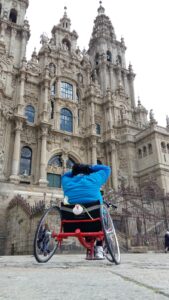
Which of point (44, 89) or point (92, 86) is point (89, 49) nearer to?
point (92, 86)

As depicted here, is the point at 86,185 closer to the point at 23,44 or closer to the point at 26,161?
the point at 26,161

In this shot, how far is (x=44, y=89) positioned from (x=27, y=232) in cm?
1737

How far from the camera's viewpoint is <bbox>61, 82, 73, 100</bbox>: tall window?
2788cm

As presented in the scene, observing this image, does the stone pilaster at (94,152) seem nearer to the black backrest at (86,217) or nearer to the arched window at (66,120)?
the arched window at (66,120)

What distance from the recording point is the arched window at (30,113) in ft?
79.8

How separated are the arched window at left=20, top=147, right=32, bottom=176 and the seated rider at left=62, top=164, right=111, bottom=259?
18069mm

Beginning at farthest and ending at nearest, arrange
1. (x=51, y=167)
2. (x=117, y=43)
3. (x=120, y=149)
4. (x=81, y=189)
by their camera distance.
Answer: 1. (x=117, y=43)
2. (x=120, y=149)
3. (x=51, y=167)
4. (x=81, y=189)

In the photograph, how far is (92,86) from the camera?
2941 centimetres

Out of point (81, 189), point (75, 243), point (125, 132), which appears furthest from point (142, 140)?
point (81, 189)

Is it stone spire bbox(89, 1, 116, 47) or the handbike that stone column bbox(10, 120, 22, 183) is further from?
stone spire bbox(89, 1, 116, 47)

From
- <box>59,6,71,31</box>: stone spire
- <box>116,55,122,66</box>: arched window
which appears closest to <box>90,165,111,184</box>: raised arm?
<box>59,6,71,31</box>: stone spire

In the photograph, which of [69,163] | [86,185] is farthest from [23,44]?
[86,185]

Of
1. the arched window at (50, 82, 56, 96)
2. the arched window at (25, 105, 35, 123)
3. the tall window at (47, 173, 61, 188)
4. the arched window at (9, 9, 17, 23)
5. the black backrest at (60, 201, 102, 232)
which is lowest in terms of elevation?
the black backrest at (60, 201, 102, 232)

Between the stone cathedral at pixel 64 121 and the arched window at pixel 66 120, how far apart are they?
0.39 feet
